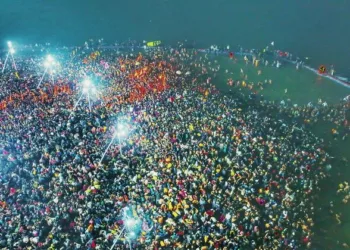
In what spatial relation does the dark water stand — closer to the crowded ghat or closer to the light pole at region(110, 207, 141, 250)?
the crowded ghat

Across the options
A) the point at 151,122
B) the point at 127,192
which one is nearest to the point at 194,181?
the point at 127,192

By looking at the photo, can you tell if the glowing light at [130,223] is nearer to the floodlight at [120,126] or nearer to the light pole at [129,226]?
the light pole at [129,226]

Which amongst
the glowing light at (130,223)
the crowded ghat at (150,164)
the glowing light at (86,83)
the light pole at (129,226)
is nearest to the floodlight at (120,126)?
the crowded ghat at (150,164)

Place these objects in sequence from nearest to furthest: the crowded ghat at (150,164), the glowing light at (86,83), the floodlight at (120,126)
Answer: the crowded ghat at (150,164)
the floodlight at (120,126)
the glowing light at (86,83)

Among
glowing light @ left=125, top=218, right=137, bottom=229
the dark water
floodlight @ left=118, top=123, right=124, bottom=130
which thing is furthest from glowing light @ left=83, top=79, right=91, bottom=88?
the dark water

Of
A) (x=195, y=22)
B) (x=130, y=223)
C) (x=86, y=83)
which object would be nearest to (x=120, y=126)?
(x=86, y=83)

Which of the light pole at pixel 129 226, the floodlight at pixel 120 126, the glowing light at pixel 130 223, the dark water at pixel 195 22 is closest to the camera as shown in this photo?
the light pole at pixel 129 226

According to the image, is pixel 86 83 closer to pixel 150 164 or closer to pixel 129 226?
pixel 150 164
